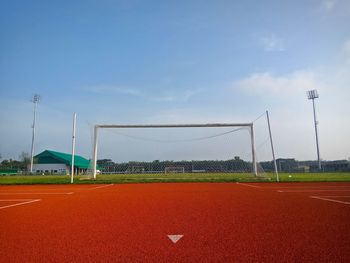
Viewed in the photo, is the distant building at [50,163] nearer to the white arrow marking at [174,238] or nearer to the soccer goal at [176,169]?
the soccer goal at [176,169]

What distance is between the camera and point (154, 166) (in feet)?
71.5

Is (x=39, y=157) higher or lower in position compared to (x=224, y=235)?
higher

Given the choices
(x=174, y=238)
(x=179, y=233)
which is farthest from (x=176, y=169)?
(x=174, y=238)

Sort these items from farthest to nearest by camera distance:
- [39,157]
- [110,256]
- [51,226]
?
[39,157], [51,226], [110,256]

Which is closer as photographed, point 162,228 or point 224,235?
point 224,235

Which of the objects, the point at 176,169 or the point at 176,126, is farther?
the point at 176,169

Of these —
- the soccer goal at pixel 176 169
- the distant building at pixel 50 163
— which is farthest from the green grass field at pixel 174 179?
the distant building at pixel 50 163

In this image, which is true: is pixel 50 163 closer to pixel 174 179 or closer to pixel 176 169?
pixel 176 169

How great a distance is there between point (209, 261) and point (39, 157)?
5970cm

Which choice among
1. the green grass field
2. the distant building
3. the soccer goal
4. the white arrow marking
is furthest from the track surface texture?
the distant building

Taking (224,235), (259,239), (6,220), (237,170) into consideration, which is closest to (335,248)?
(259,239)

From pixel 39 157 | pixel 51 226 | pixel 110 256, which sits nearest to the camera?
pixel 110 256

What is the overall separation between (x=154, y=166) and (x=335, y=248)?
64.1ft

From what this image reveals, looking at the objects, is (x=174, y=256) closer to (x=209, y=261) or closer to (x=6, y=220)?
(x=209, y=261)
